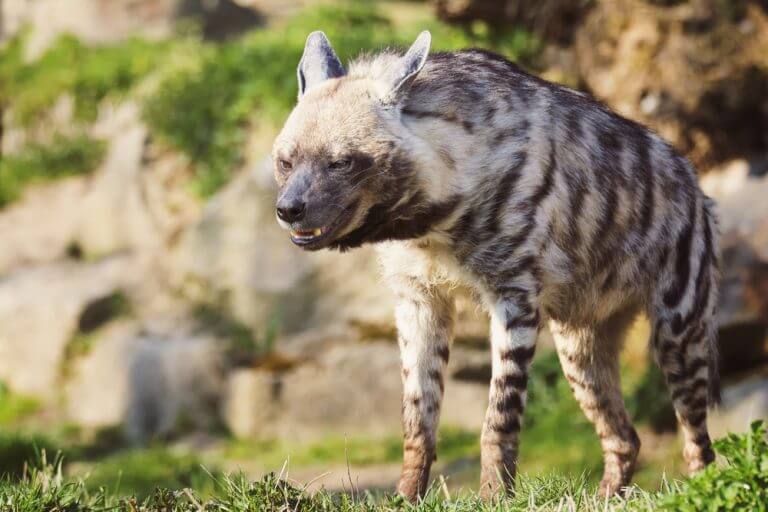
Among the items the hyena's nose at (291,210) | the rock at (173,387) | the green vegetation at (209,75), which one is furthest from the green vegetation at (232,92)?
the hyena's nose at (291,210)

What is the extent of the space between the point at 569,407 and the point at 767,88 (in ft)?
8.73

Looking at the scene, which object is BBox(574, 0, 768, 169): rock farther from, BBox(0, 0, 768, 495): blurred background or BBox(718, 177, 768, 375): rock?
BBox(718, 177, 768, 375): rock

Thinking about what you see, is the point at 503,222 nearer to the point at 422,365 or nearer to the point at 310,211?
the point at 422,365

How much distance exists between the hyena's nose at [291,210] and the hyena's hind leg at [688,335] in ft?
5.98

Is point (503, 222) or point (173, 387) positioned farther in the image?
point (173, 387)

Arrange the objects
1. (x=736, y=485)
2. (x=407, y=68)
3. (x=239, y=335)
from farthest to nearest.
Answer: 1. (x=239, y=335)
2. (x=407, y=68)
3. (x=736, y=485)

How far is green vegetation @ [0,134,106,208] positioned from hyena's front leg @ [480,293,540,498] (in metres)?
8.38

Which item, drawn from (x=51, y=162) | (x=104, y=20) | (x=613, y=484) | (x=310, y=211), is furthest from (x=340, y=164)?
(x=104, y=20)

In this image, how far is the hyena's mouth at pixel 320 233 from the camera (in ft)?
12.8

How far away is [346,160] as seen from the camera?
394cm

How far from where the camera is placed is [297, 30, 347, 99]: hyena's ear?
434cm

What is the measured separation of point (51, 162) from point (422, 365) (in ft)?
27.5

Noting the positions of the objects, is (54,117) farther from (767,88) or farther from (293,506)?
(293,506)

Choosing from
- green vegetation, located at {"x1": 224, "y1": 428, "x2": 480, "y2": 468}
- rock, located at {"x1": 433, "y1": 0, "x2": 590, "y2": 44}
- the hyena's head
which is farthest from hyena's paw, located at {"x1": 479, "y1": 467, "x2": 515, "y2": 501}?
rock, located at {"x1": 433, "y1": 0, "x2": 590, "y2": 44}
